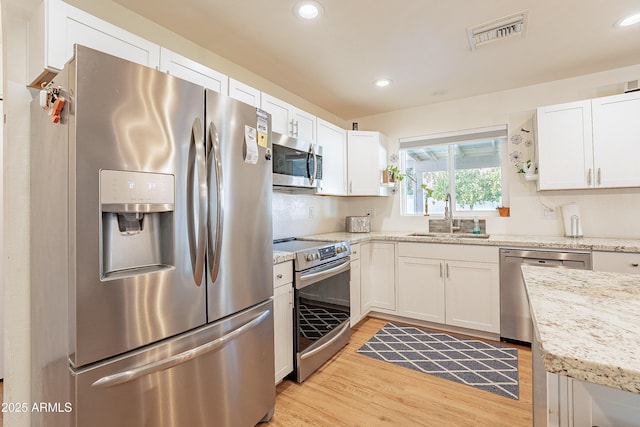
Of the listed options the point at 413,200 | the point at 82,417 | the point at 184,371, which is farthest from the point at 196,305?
the point at 413,200

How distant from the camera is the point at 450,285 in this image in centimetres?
293

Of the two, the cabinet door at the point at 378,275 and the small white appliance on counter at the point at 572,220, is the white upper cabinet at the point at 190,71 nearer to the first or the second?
the cabinet door at the point at 378,275

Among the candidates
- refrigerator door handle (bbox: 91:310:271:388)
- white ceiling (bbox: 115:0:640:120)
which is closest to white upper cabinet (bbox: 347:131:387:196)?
white ceiling (bbox: 115:0:640:120)

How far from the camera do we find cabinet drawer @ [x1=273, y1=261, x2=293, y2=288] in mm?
1904

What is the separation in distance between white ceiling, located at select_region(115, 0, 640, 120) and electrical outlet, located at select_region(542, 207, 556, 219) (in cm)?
128

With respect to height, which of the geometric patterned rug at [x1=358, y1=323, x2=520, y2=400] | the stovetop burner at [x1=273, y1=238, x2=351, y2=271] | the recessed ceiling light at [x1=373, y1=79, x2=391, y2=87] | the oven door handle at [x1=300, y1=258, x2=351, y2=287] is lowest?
the geometric patterned rug at [x1=358, y1=323, x2=520, y2=400]

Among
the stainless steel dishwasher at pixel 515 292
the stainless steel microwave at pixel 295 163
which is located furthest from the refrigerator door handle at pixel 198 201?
the stainless steel dishwasher at pixel 515 292

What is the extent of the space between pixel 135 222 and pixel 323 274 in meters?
1.39

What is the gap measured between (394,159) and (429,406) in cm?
278

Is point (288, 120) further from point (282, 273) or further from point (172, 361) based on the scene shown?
point (172, 361)

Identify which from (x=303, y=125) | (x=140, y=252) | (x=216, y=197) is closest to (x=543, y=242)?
(x=303, y=125)

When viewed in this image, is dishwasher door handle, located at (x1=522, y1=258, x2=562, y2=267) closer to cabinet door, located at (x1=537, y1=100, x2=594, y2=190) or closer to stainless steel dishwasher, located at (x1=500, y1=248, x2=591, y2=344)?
stainless steel dishwasher, located at (x1=500, y1=248, x2=591, y2=344)

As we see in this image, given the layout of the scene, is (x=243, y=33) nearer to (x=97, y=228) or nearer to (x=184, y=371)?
(x=97, y=228)

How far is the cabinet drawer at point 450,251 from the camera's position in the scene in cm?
277
